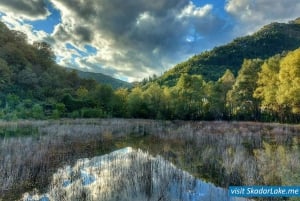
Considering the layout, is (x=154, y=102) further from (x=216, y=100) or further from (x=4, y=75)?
(x=4, y=75)

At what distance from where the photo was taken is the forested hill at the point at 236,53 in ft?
293

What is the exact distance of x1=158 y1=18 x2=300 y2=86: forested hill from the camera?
89188 mm

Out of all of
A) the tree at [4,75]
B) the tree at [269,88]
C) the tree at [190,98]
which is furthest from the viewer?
the tree at [4,75]

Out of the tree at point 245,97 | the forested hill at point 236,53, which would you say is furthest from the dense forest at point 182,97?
the forested hill at point 236,53

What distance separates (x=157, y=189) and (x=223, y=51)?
10612 cm

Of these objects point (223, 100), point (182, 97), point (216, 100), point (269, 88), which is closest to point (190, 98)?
point (182, 97)

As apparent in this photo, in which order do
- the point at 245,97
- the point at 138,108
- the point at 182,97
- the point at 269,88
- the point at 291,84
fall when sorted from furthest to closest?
the point at 138,108, the point at 182,97, the point at 245,97, the point at 269,88, the point at 291,84

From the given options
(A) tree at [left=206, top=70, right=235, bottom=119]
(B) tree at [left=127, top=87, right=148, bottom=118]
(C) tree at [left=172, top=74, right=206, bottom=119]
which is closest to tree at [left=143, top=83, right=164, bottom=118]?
(B) tree at [left=127, top=87, right=148, bottom=118]

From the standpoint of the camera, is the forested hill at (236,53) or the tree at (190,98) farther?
the forested hill at (236,53)

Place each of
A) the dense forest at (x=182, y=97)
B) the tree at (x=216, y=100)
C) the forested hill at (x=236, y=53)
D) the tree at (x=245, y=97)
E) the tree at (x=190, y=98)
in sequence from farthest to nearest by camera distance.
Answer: the forested hill at (x=236, y=53)
the tree at (x=216, y=100)
the tree at (x=190, y=98)
the tree at (x=245, y=97)
the dense forest at (x=182, y=97)

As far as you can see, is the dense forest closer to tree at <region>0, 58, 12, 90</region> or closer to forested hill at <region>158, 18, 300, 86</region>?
tree at <region>0, 58, 12, 90</region>

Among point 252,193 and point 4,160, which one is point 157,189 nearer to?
point 252,193

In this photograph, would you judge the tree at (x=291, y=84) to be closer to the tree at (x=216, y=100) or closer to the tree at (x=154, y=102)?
the tree at (x=216, y=100)

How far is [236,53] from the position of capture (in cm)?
9831
